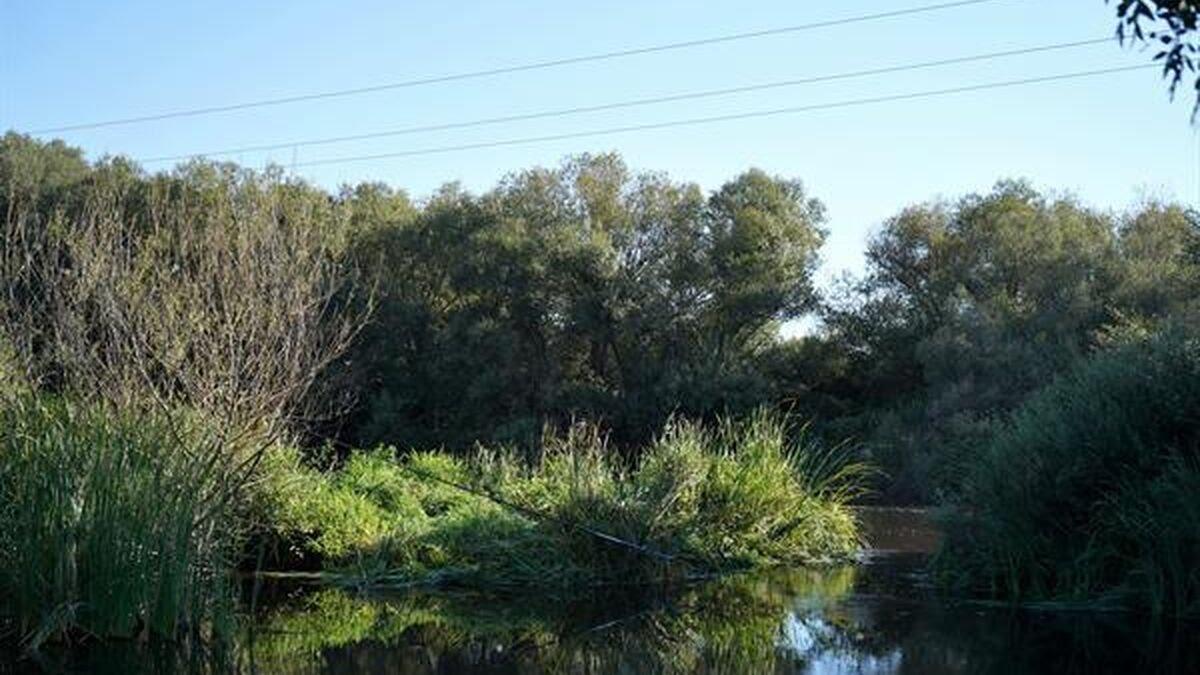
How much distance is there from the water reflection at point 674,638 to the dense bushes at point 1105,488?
0.69 meters

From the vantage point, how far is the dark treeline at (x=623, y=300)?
35750 mm

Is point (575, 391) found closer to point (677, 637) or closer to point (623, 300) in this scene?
point (623, 300)

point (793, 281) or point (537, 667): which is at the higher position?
point (793, 281)

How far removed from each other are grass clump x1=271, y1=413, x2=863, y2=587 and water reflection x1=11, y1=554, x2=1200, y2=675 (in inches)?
33.0

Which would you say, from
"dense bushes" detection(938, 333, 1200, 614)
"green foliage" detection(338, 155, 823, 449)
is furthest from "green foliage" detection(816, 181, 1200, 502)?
"dense bushes" detection(938, 333, 1200, 614)

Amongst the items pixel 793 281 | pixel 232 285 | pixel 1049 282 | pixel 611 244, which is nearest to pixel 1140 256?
pixel 1049 282

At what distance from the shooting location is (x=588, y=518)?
15.4 metres

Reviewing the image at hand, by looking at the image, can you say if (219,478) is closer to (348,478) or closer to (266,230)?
(266,230)

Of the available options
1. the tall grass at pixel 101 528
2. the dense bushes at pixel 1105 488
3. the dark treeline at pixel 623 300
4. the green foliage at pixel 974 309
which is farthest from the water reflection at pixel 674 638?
the dark treeline at pixel 623 300

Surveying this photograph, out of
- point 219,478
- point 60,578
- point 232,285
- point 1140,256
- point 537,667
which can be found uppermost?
point 1140,256

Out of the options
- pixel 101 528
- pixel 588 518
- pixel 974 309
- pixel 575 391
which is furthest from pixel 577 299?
pixel 101 528

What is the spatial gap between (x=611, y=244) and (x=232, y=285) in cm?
2276

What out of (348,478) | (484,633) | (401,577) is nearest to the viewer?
(484,633)

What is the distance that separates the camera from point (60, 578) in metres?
10.3
